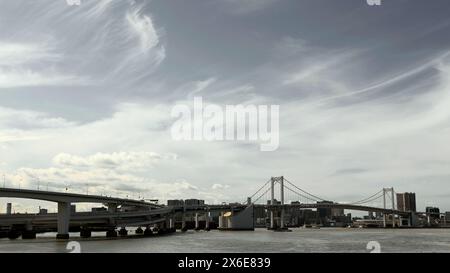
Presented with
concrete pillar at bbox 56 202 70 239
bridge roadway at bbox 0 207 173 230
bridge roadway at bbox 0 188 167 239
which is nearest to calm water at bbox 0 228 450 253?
concrete pillar at bbox 56 202 70 239

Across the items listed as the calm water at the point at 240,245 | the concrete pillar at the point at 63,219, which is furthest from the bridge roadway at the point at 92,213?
the calm water at the point at 240,245

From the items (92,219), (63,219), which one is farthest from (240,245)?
(92,219)

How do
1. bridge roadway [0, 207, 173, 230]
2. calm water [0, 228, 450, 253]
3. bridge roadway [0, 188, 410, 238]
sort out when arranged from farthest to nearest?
bridge roadway [0, 207, 173, 230] → bridge roadway [0, 188, 410, 238] → calm water [0, 228, 450, 253]

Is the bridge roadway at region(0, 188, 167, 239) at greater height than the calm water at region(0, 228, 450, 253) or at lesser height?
greater

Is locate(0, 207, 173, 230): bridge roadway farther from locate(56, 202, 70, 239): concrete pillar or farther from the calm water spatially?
the calm water

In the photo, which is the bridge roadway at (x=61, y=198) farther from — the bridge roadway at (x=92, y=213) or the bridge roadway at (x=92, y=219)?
the bridge roadway at (x=92, y=219)

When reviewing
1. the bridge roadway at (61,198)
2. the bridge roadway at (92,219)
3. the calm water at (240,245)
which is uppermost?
the bridge roadway at (61,198)

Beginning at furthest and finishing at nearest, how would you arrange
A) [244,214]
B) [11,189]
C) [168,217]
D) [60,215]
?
[244,214], [168,217], [60,215], [11,189]

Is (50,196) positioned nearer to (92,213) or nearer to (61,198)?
(61,198)

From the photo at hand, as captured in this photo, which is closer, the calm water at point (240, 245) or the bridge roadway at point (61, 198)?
the calm water at point (240, 245)
